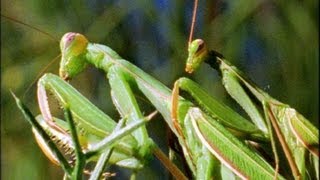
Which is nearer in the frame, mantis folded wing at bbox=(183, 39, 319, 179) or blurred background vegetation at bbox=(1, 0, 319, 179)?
mantis folded wing at bbox=(183, 39, 319, 179)

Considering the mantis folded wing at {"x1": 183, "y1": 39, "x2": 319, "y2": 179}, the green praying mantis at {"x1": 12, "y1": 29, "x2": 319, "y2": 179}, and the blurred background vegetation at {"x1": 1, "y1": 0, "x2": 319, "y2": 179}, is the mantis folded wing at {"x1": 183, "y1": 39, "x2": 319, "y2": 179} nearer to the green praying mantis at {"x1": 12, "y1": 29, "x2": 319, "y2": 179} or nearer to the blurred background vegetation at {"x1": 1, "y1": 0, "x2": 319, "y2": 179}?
the green praying mantis at {"x1": 12, "y1": 29, "x2": 319, "y2": 179}

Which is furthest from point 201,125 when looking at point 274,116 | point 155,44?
point 155,44

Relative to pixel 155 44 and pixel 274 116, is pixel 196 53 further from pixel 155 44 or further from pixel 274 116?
pixel 155 44

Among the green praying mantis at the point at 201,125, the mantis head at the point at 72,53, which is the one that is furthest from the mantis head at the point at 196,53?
the mantis head at the point at 72,53

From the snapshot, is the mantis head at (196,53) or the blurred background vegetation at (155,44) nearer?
the mantis head at (196,53)

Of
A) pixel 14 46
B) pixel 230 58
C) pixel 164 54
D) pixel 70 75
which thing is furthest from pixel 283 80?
pixel 14 46

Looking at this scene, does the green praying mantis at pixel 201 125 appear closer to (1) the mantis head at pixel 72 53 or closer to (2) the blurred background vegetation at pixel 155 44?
(1) the mantis head at pixel 72 53

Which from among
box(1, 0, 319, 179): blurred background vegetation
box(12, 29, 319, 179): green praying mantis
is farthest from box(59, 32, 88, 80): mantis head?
box(1, 0, 319, 179): blurred background vegetation
